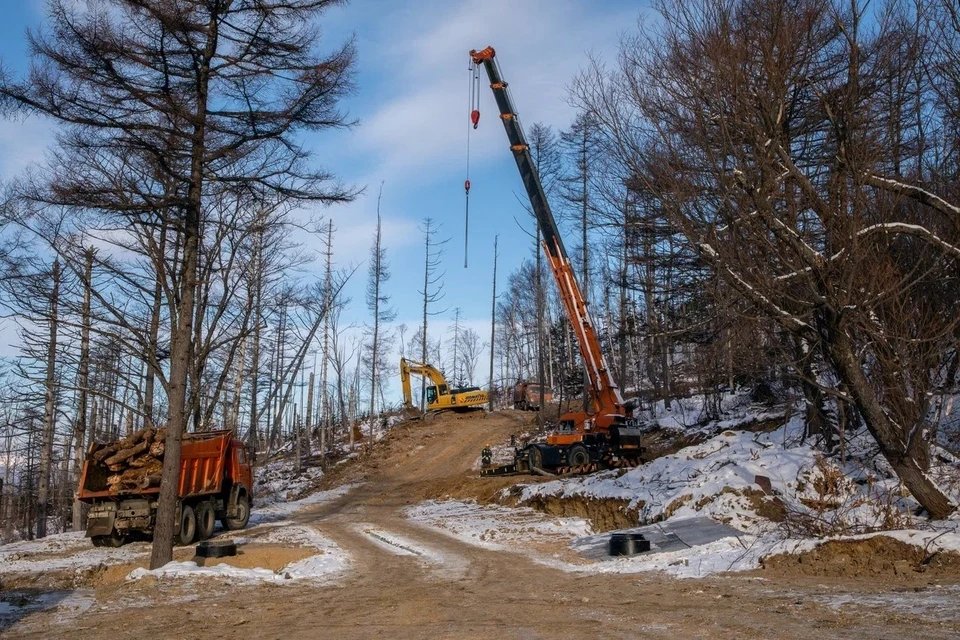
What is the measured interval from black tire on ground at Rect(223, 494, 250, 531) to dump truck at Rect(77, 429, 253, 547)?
2.97 feet

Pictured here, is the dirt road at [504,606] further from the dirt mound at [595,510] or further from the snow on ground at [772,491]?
the dirt mound at [595,510]

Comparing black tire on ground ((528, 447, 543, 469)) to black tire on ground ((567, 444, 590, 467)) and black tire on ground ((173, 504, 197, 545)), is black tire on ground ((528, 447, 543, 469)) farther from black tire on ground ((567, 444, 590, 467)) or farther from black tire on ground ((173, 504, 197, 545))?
black tire on ground ((173, 504, 197, 545))

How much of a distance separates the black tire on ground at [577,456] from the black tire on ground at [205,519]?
1133 centimetres

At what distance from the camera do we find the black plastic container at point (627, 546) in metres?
11.5

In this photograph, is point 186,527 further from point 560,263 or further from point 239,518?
point 560,263

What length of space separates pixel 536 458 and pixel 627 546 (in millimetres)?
13779

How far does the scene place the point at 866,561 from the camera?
360 inches

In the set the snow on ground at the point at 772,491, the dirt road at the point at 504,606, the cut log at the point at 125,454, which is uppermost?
the cut log at the point at 125,454

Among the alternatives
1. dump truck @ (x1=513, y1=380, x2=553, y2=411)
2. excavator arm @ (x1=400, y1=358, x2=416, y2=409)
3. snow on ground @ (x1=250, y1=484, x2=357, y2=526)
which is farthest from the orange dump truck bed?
dump truck @ (x1=513, y1=380, x2=553, y2=411)

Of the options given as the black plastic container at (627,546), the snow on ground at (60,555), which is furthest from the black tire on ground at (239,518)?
the black plastic container at (627,546)

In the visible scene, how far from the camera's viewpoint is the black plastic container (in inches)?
452

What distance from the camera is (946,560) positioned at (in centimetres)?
866

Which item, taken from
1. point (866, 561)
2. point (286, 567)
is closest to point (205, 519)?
point (286, 567)

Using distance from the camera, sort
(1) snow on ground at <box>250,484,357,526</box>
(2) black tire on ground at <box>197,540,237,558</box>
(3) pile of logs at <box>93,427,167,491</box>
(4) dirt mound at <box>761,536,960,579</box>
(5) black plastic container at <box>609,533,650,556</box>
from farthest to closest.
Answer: (1) snow on ground at <box>250,484,357,526</box>, (3) pile of logs at <box>93,427,167,491</box>, (2) black tire on ground at <box>197,540,237,558</box>, (5) black plastic container at <box>609,533,650,556</box>, (4) dirt mound at <box>761,536,960,579</box>
